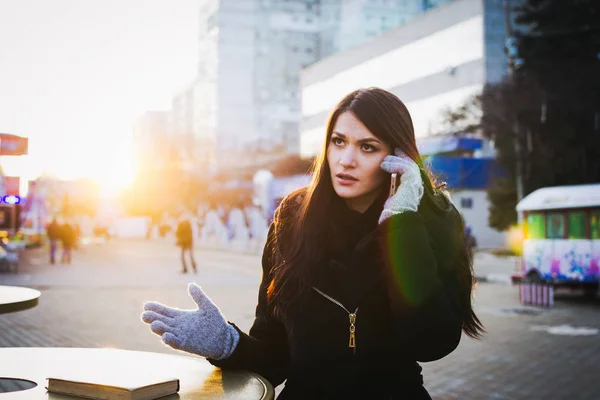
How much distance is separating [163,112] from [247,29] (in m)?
53.4

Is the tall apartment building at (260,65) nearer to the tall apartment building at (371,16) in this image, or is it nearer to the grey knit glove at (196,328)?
the tall apartment building at (371,16)

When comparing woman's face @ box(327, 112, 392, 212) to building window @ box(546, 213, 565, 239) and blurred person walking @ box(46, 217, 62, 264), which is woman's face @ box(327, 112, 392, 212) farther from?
blurred person walking @ box(46, 217, 62, 264)

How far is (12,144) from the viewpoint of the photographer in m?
3.70

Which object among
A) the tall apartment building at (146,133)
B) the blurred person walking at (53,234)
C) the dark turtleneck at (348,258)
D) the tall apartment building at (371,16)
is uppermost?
the tall apartment building at (371,16)

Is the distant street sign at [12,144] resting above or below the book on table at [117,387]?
above

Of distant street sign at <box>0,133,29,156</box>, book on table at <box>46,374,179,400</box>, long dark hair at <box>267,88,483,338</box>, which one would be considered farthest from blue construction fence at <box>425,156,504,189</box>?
→ book on table at <box>46,374,179,400</box>

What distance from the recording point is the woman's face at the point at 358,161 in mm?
2479

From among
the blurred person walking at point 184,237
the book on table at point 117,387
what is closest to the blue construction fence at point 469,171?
the blurred person walking at point 184,237

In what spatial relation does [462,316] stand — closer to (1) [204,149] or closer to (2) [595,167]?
(2) [595,167]

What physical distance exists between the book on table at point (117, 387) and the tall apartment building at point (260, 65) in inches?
3253

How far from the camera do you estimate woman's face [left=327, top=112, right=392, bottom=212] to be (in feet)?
8.13

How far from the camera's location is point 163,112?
460 feet

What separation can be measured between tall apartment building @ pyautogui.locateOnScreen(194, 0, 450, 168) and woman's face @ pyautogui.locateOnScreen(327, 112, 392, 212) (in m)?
Answer: 82.3

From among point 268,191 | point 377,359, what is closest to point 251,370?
point 377,359
